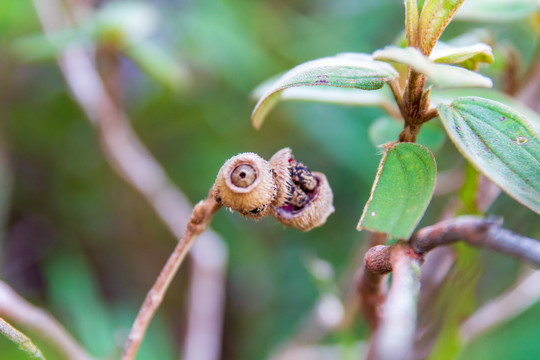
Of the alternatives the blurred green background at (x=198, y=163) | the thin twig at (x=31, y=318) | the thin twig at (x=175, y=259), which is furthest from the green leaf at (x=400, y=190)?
the blurred green background at (x=198, y=163)

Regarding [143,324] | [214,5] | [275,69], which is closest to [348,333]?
[143,324]

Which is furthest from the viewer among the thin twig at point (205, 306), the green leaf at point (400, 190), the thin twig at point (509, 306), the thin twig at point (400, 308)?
the thin twig at point (205, 306)

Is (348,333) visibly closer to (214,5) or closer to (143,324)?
(143,324)

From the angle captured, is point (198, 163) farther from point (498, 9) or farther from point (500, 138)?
point (500, 138)

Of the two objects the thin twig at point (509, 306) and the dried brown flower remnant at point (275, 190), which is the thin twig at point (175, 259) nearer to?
the dried brown flower remnant at point (275, 190)

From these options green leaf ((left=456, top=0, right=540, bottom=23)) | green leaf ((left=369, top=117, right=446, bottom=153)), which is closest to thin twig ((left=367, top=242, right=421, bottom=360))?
green leaf ((left=369, top=117, right=446, bottom=153))

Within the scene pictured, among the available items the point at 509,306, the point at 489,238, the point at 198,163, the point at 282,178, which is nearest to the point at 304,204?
the point at 282,178

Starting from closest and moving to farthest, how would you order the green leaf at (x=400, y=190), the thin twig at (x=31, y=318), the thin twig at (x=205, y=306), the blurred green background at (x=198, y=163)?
the green leaf at (x=400, y=190)
the thin twig at (x=31, y=318)
the thin twig at (x=205, y=306)
the blurred green background at (x=198, y=163)

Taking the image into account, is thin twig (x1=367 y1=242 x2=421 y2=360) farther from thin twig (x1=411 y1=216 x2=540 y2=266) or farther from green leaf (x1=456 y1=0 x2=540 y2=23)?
green leaf (x1=456 y1=0 x2=540 y2=23)

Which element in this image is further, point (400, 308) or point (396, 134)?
point (396, 134)
